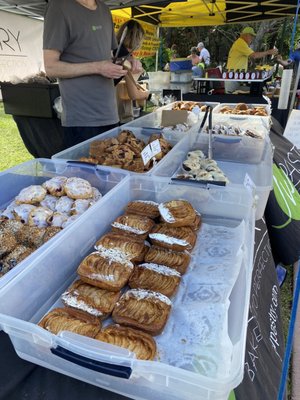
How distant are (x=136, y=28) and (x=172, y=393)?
260 centimetres

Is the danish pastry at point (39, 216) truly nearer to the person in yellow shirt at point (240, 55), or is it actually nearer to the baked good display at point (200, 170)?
the baked good display at point (200, 170)

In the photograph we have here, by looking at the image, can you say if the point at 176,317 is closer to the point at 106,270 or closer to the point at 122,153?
the point at 106,270

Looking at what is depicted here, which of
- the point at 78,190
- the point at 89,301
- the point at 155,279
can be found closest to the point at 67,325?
the point at 89,301

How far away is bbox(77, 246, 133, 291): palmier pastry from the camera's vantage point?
35.3 inches

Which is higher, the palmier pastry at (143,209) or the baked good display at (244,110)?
the baked good display at (244,110)

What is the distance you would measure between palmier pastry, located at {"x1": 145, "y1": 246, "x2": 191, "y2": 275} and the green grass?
11.6 feet

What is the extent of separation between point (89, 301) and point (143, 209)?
49cm

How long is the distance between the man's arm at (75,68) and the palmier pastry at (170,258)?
1.31 m

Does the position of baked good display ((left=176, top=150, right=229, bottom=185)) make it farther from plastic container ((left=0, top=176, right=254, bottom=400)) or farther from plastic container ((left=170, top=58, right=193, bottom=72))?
plastic container ((left=170, top=58, right=193, bottom=72))

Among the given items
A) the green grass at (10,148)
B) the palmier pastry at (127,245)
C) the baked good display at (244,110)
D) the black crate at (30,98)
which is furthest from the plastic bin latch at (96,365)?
the green grass at (10,148)

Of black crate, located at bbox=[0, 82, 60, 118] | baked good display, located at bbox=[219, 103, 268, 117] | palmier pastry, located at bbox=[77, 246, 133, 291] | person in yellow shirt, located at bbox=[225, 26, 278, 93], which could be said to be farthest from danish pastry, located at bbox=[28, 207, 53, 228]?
person in yellow shirt, located at bbox=[225, 26, 278, 93]

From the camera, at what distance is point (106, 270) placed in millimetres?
916

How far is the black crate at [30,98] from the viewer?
11.8 ft

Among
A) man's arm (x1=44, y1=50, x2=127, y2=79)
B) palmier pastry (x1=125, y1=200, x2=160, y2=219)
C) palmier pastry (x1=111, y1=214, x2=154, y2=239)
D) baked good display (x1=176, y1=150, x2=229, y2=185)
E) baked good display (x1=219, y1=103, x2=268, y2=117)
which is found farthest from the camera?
baked good display (x1=219, y1=103, x2=268, y2=117)
